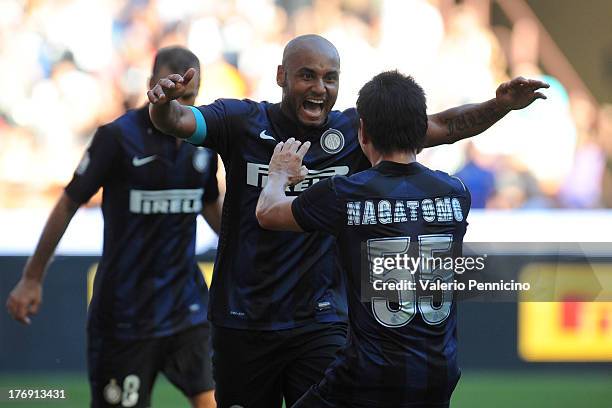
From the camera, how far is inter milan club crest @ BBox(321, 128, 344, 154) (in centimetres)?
455

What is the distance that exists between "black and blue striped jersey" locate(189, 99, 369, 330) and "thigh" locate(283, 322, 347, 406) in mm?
44

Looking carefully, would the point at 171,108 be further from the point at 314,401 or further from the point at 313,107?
the point at 314,401

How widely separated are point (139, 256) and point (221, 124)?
1.25 m

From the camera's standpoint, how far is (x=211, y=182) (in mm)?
5707

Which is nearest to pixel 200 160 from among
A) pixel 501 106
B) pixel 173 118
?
pixel 173 118

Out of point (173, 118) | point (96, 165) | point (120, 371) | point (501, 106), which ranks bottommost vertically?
point (120, 371)

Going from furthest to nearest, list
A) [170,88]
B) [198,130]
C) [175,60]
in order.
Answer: [175,60] → [198,130] → [170,88]

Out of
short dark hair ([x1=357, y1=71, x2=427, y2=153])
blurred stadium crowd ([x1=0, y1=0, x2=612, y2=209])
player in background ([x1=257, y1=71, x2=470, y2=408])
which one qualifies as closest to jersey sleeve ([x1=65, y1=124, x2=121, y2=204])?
player in background ([x1=257, y1=71, x2=470, y2=408])

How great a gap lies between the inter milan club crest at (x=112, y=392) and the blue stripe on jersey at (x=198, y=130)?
5.28ft

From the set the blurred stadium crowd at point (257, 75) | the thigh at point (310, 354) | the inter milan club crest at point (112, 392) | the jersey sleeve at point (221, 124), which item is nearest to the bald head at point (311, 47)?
the jersey sleeve at point (221, 124)

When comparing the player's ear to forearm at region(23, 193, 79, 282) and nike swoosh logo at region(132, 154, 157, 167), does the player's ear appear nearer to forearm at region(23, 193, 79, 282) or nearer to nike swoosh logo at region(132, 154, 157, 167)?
nike swoosh logo at region(132, 154, 157, 167)

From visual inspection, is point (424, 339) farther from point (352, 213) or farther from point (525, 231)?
point (525, 231)

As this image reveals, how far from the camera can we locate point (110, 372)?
5.42 metres

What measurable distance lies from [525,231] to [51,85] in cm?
396
